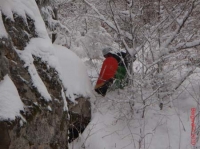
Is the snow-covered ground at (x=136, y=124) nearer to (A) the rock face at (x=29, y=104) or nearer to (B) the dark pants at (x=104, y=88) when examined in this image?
(B) the dark pants at (x=104, y=88)

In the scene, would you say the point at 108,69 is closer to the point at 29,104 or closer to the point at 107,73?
the point at 107,73

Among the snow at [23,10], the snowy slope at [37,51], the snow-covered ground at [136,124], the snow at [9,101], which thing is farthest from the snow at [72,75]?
the snow at [9,101]

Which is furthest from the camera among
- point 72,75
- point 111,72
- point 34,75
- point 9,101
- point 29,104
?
point 111,72

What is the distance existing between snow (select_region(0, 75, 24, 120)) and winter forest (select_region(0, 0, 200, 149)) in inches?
0.4

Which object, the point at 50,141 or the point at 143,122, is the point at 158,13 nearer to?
the point at 143,122

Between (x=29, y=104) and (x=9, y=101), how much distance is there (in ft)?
1.22

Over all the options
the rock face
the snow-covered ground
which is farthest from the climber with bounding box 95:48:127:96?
the rock face

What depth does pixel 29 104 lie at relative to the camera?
346 cm

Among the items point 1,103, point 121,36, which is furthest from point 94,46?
point 1,103

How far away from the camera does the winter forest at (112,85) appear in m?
3.51

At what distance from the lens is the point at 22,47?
12.2ft

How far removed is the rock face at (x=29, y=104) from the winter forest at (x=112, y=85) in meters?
0.01

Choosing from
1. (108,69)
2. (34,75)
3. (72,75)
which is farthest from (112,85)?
(34,75)

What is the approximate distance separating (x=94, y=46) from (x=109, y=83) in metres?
1.83
